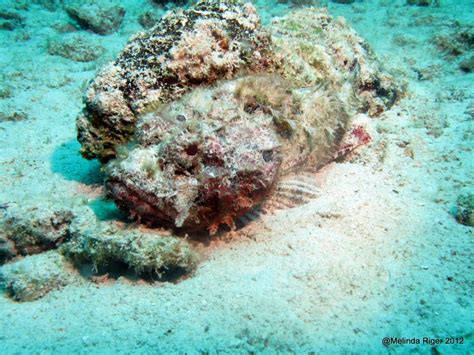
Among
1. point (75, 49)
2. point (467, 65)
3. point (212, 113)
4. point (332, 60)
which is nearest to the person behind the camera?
point (212, 113)

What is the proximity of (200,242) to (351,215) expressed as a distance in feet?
4.99

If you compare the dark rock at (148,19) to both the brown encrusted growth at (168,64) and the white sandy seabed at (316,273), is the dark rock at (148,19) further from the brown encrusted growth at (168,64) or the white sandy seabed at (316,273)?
the brown encrusted growth at (168,64)

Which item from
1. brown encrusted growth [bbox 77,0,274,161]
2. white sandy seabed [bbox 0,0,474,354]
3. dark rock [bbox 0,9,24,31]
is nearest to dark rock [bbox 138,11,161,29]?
dark rock [bbox 0,9,24,31]

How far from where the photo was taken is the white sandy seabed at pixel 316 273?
7.23ft

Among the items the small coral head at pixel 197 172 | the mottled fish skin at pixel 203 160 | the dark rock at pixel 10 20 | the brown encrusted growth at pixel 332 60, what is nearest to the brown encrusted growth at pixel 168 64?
the mottled fish skin at pixel 203 160

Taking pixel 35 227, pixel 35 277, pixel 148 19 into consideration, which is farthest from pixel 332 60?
pixel 148 19

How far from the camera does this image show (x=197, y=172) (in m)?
2.62

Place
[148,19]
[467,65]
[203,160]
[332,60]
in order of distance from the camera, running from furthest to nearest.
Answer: [148,19] → [467,65] → [332,60] → [203,160]

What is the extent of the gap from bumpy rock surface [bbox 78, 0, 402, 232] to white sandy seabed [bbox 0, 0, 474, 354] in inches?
19.8

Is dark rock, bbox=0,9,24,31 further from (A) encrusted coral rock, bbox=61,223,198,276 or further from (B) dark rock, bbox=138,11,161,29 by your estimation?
(A) encrusted coral rock, bbox=61,223,198,276

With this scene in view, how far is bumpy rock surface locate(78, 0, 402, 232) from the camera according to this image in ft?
8.61

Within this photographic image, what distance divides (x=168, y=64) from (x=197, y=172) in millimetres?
1226

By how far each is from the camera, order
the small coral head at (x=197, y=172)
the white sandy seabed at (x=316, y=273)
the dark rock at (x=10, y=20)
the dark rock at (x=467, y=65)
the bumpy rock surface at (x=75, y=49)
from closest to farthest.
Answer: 1. the white sandy seabed at (x=316, y=273)
2. the small coral head at (x=197, y=172)
3. the dark rock at (x=467, y=65)
4. the bumpy rock surface at (x=75, y=49)
5. the dark rock at (x=10, y=20)

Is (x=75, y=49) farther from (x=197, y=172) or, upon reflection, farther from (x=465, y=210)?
(x=465, y=210)
